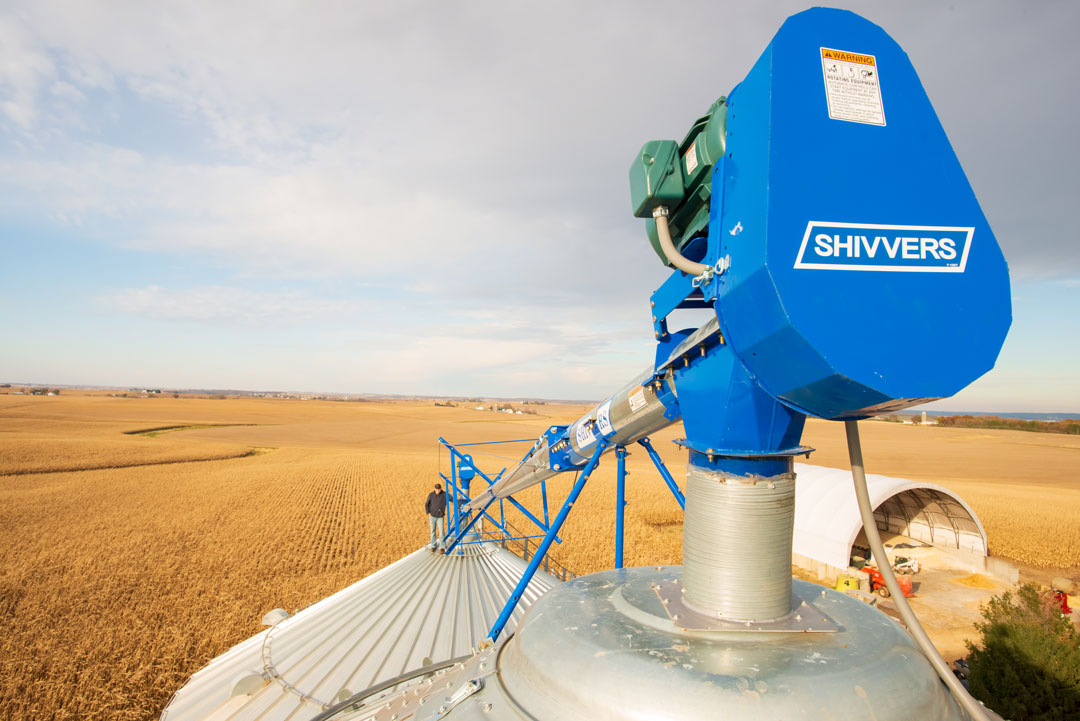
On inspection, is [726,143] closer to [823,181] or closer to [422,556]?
[823,181]

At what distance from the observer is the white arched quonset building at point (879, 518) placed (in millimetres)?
18750

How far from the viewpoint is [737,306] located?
8.46 feet

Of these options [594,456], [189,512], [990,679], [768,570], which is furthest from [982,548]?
[189,512]

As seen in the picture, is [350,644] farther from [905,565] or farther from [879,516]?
[879,516]

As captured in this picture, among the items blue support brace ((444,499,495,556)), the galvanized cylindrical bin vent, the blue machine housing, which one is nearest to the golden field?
blue support brace ((444,499,495,556))

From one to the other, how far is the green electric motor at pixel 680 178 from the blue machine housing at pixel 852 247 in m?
0.60

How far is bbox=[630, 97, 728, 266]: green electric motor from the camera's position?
10.6 ft

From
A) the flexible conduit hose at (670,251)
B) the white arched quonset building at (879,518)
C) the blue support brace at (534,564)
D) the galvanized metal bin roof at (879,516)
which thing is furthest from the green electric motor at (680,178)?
the white arched quonset building at (879,518)

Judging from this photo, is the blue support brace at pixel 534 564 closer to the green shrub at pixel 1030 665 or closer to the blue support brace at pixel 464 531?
the blue support brace at pixel 464 531

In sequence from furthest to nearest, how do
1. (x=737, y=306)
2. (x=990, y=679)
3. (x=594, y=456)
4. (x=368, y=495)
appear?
(x=368, y=495)
(x=990, y=679)
(x=594, y=456)
(x=737, y=306)

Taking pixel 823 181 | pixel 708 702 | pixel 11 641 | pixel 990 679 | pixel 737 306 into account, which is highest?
pixel 823 181

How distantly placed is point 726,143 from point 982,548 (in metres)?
24.9

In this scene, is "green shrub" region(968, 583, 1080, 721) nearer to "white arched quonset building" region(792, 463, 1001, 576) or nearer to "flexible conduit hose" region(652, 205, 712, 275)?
"white arched quonset building" region(792, 463, 1001, 576)

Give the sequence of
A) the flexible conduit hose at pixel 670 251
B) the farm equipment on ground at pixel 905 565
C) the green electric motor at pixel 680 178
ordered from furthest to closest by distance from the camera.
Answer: the farm equipment on ground at pixel 905 565
the green electric motor at pixel 680 178
the flexible conduit hose at pixel 670 251
